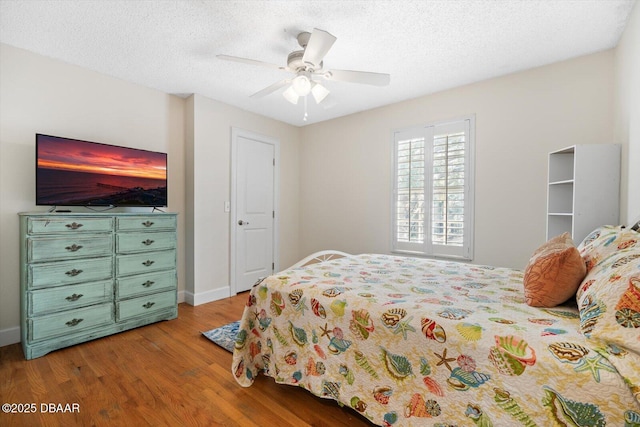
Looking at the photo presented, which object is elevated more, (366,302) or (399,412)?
(366,302)

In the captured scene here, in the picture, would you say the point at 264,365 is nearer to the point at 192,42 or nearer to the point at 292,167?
the point at 192,42

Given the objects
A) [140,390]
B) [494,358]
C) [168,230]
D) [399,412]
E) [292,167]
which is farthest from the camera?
[292,167]

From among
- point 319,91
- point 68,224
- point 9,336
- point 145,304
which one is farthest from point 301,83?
point 9,336

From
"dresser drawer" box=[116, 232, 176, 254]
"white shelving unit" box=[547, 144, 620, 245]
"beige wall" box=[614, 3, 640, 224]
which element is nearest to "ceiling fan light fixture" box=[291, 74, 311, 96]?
"dresser drawer" box=[116, 232, 176, 254]

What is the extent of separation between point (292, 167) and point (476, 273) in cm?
333

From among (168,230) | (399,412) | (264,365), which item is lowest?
(264,365)

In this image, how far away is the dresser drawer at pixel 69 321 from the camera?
2.22 metres

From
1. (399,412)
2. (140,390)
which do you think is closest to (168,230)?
(140,390)

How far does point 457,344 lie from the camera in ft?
3.78

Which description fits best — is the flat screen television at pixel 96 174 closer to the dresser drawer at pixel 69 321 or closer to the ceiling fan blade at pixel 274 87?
the dresser drawer at pixel 69 321

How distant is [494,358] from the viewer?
3.49ft

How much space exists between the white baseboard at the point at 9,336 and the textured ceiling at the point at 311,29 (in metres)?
2.37

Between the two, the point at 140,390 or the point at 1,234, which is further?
the point at 1,234

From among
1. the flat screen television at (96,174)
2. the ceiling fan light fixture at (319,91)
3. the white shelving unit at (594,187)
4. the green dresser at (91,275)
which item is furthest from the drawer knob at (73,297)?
the white shelving unit at (594,187)
